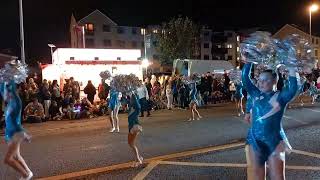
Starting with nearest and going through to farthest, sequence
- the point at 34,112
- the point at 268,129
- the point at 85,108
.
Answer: the point at 268,129, the point at 34,112, the point at 85,108

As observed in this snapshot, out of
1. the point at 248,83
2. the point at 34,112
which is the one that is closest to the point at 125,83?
the point at 248,83

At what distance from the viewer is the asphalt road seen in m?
8.77

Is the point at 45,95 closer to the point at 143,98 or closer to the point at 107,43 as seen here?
the point at 143,98

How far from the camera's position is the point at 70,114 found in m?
19.9

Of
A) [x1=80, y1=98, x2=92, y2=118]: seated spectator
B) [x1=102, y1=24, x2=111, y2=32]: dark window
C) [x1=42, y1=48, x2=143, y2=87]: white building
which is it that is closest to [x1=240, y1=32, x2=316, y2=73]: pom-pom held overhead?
[x1=80, y1=98, x2=92, y2=118]: seated spectator

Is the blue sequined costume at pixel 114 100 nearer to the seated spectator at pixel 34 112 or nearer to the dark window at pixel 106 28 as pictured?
the seated spectator at pixel 34 112

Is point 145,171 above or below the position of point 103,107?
below

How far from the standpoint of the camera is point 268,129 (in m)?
5.75

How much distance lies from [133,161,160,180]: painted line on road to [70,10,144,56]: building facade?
66151 mm

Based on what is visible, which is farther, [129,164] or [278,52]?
[129,164]

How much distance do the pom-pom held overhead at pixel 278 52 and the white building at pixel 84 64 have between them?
16.0m

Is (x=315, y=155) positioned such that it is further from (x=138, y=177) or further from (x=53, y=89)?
(x=53, y=89)

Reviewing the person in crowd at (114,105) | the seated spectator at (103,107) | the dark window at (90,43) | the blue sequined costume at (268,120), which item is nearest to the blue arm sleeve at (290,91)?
the blue sequined costume at (268,120)

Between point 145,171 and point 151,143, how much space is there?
3463 millimetres
